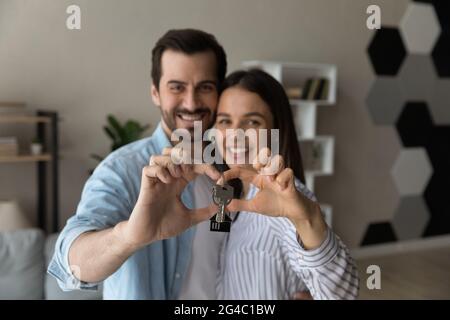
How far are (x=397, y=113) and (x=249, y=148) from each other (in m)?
0.27

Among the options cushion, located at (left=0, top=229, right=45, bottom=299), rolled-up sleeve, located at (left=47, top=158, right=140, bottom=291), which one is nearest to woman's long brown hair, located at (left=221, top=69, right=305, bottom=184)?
rolled-up sleeve, located at (left=47, top=158, right=140, bottom=291)

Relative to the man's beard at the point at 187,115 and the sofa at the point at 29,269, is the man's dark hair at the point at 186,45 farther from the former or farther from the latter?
the sofa at the point at 29,269

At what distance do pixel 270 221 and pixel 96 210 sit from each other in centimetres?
16

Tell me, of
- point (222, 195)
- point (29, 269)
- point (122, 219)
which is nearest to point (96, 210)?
point (122, 219)

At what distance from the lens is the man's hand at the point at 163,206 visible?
27 centimetres

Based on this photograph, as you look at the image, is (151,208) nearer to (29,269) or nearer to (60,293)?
(60,293)

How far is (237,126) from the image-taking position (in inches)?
13.0

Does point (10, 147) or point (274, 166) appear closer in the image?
point (274, 166)

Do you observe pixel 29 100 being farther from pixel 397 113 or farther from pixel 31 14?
pixel 397 113

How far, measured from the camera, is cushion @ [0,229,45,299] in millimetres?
529

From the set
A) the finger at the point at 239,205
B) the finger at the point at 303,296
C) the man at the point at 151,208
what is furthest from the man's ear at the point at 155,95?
the finger at the point at 303,296

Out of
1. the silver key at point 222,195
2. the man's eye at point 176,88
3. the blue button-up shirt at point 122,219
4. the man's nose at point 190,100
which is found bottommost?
the blue button-up shirt at point 122,219

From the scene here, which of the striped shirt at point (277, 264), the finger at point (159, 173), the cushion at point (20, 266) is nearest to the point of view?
the finger at point (159, 173)

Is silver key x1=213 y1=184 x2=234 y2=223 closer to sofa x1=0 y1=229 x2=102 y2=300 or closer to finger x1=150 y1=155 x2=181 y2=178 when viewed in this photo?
finger x1=150 y1=155 x2=181 y2=178
